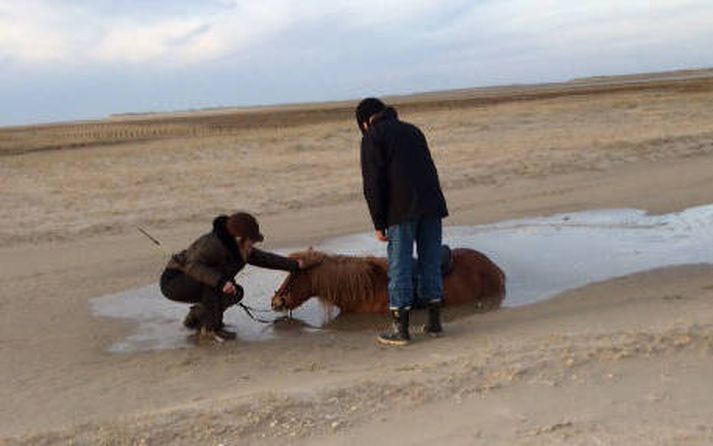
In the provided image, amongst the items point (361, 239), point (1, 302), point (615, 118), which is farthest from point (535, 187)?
point (615, 118)

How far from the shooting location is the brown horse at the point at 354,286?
25.1 feet

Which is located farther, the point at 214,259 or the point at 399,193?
the point at 214,259

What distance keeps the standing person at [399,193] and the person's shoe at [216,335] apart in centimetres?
127

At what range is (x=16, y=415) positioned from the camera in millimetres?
5348

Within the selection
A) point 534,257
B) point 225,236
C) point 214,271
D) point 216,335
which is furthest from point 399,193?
point 534,257

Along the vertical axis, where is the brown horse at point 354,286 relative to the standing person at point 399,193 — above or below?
below

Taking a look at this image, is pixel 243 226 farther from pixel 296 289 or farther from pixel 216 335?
pixel 296 289

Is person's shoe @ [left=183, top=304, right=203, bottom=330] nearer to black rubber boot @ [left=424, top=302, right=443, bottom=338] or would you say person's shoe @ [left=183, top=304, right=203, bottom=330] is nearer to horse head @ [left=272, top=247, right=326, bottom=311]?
horse head @ [left=272, top=247, right=326, bottom=311]

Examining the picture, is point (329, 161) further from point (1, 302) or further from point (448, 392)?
point (448, 392)

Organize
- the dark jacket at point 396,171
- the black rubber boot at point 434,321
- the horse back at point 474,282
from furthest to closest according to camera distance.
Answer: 1. the horse back at point 474,282
2. the black rubber boot at point 434,321
3. the dark jacket at point 396,171

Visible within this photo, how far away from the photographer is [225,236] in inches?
276

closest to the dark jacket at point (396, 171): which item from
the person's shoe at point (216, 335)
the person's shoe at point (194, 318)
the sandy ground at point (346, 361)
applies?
the sandy ground at point (346, 361)

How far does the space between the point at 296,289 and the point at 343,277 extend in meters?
0.42

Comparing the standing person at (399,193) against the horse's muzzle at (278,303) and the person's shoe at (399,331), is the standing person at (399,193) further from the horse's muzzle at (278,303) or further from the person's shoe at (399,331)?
the horse's muzzle at (278,303)
